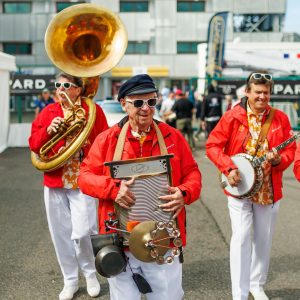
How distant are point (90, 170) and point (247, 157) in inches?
54.6

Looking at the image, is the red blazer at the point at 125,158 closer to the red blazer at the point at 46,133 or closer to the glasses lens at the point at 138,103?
the glasses lens at the point at 138,103

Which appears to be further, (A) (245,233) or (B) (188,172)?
(A) (245,233)

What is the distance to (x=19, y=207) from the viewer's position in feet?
25.3

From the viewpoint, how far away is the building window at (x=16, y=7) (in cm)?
3772

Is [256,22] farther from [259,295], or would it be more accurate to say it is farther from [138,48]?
[259,295]

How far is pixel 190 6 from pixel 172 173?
35.5 m

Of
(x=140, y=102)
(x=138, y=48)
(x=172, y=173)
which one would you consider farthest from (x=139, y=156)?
(x=138, y=48)

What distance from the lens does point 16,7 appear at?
37.9 metres

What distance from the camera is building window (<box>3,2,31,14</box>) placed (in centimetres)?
3772

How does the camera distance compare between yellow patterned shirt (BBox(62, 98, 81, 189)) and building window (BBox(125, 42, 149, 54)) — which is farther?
building window (BBox(125, 42, 149, 54))

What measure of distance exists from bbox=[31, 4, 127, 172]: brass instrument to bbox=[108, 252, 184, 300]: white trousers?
136 cm

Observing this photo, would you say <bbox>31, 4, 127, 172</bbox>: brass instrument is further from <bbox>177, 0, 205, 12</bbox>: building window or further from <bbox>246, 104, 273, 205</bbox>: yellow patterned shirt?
<bbox>177, 0, 205, 12</bbox>: building window

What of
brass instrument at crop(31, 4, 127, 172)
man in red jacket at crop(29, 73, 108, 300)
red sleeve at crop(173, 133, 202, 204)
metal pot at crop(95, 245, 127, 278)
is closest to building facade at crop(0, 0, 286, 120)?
brass instrument at crop(31, 4, 127, 172)

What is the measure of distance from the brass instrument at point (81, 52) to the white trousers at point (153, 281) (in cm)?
136
